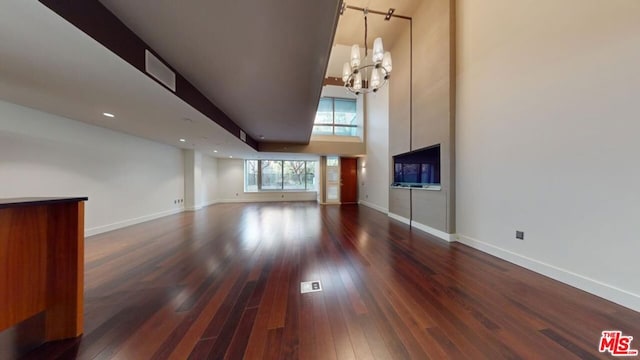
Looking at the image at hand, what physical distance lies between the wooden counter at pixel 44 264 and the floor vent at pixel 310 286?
5.50ft

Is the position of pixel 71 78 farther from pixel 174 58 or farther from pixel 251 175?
pixel 251 175

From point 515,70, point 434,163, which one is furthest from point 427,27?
point 434,163

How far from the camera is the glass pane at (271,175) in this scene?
33.2 feet

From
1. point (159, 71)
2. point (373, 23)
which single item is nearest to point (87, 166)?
point (159, 71)

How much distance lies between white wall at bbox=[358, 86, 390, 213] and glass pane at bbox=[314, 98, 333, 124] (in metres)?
1.63

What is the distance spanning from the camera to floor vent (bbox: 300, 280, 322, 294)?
6.90 feet

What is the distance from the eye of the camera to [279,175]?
1030 cm

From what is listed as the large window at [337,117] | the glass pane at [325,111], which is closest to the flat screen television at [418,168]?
the large window at [337,117]

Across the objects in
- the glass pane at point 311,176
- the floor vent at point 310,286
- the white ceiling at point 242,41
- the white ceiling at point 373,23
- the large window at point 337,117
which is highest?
the white ceiling at point 373,23

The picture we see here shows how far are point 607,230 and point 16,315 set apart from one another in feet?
14.8

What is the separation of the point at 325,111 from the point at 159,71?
7.41m

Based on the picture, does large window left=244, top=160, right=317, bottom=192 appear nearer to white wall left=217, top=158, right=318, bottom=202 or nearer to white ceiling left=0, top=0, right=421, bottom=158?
white wall left=217, top=158, right=318, bottom=202

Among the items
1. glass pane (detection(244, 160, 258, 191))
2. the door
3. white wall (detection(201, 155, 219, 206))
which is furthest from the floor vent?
glass pane (detection(244, 160, 258, 191))

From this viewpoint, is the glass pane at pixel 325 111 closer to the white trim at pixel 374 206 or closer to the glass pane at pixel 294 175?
the glass pane at pixel 294 175
